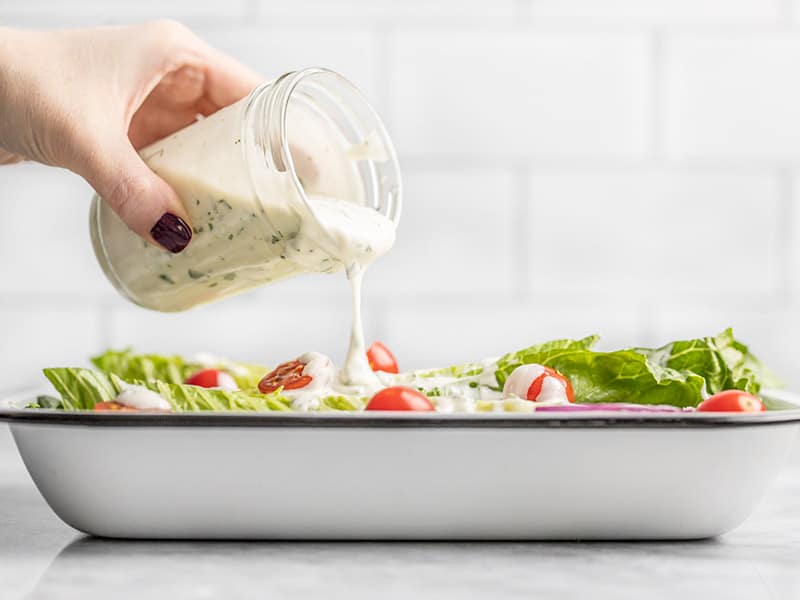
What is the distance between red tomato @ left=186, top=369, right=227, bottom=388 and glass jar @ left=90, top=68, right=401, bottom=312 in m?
0.21

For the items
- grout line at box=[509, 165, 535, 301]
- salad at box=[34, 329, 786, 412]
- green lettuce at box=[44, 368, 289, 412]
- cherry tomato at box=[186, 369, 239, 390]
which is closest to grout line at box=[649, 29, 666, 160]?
grout line at box=[509, 165, 535, 301]

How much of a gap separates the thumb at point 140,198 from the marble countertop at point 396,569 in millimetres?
305

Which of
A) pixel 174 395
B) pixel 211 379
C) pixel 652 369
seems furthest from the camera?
pixel 211 379

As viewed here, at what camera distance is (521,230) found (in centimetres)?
237

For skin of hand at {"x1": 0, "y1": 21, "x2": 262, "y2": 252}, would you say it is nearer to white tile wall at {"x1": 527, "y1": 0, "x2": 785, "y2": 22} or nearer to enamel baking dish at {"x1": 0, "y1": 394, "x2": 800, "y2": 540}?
enamel baking dish at {"x1": 0, "y1": 394, "x2": 800, "y2": 540}

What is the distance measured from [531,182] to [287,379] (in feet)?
3.96

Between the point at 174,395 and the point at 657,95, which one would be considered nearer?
the point at 174,395

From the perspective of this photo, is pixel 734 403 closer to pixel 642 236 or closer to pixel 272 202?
pixel 272 202

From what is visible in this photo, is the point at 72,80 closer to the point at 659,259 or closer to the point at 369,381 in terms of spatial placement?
the point at 369,381

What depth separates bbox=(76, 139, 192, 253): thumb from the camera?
1167 millimetres

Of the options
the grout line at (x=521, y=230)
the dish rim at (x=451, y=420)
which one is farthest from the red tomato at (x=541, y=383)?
the grout line at (x=521, y=230)

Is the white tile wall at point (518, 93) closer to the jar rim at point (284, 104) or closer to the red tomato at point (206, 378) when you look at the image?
the red tomato at point (206, 378)

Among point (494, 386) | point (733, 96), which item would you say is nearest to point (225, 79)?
point (494, 386)

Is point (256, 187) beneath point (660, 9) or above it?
beneath
